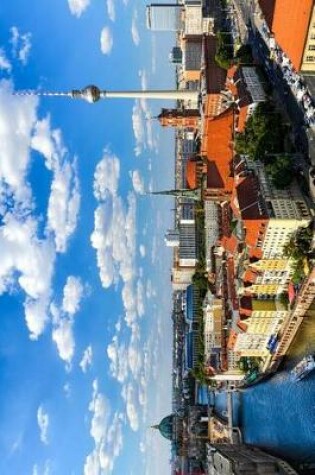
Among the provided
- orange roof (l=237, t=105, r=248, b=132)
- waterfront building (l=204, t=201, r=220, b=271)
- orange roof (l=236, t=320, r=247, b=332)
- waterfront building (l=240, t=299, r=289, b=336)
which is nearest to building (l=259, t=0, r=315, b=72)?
orange roof (l=237, t=105, r=248, b=132)

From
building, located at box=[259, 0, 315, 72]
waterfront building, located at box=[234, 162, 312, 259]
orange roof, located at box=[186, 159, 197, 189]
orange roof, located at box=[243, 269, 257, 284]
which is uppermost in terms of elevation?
orange roof, located at box=[186, 159, 197, 189]

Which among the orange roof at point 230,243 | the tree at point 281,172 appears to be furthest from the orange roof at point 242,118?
the orange roof at point 230,243

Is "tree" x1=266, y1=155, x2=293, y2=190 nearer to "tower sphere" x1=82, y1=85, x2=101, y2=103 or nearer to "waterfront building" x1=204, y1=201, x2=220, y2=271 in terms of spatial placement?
"waterfront building" x1=204, y1=201, x2=220, y2=271

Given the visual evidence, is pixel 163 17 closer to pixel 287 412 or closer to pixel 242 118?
pixel 242 118

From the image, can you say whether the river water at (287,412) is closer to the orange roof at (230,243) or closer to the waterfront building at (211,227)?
the orange roof at (230,243)

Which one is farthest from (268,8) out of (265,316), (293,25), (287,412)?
(287,412)
